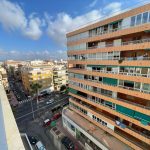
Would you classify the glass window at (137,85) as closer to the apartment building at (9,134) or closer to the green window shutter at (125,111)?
the green window shutter at (125,111)

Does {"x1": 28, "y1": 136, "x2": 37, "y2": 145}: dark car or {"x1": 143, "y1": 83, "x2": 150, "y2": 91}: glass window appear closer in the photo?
{"x1": 143, "y1": 83, "x2": 150, "y2": 91}: glass window

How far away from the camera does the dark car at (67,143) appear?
1006 inches

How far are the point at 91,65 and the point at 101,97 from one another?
20.1 feet

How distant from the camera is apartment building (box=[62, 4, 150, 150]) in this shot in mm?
15258

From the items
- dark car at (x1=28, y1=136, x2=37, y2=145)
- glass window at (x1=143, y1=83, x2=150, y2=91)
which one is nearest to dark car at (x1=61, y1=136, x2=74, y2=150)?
dark car at (x1=28, y1=136, x2=37, y2=145)

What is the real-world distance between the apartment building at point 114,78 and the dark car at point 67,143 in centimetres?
230

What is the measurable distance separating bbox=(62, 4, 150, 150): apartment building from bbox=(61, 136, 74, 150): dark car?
2302mm

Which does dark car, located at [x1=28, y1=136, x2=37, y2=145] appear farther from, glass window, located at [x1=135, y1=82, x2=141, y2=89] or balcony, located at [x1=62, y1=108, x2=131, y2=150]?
glass window, located at [x1=135, y1=82, x2=141, y2=89]

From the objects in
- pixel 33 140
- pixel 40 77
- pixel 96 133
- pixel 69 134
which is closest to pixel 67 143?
pixel 69 134

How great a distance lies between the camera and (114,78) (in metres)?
18.4

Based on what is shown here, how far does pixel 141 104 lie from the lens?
16578 millimetres

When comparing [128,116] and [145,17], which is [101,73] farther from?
[145,17]

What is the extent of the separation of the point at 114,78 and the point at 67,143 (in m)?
18.1

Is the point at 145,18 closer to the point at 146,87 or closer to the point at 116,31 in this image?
the point at 116,31
